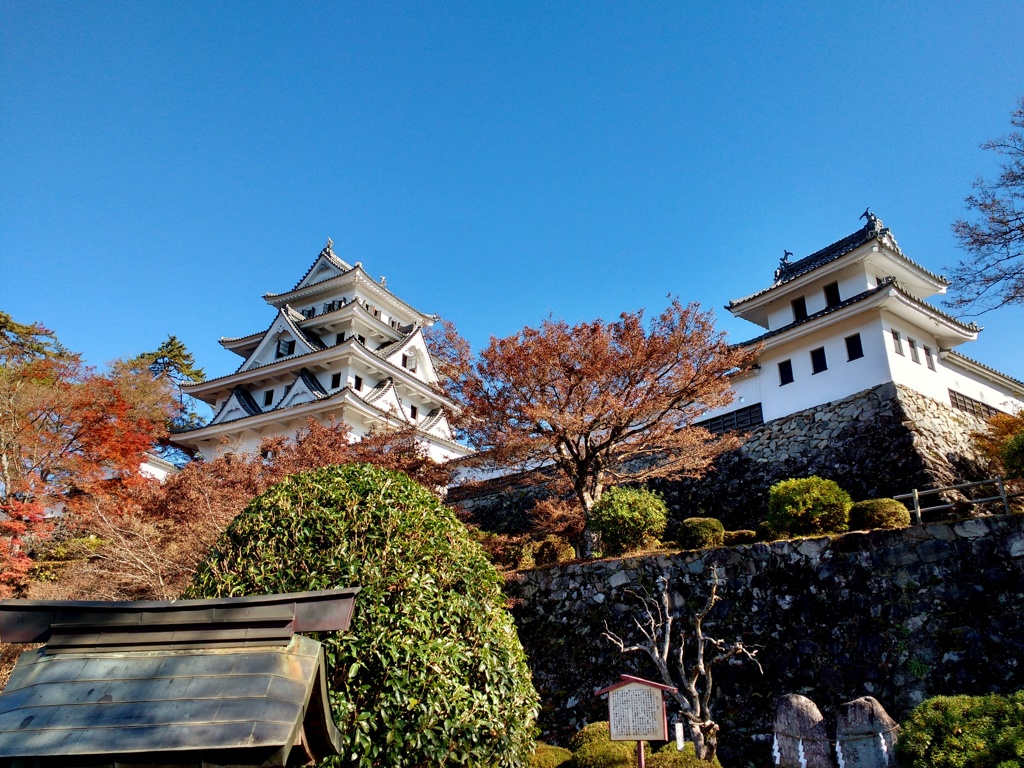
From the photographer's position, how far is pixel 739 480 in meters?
20.4

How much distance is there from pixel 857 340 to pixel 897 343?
1.05 m

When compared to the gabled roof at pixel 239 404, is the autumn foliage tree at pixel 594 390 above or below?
below

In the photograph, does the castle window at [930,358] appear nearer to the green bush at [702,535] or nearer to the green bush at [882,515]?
the green bush at [882,515]

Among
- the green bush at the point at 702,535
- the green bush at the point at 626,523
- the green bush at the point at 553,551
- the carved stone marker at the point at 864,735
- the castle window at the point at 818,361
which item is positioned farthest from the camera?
the castle window at the point at 818,361

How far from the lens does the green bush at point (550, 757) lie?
10.8 metres

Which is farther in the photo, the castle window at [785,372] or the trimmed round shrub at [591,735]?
the castle window at [785,372]

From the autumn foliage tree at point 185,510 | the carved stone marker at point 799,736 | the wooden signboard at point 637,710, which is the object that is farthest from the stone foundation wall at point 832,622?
the autumn foliage tree at point 185,510

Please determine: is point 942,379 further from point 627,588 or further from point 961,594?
point 627,588

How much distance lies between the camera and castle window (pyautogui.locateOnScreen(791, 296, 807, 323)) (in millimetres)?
21859

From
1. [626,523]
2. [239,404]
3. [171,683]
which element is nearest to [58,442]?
[239,404]

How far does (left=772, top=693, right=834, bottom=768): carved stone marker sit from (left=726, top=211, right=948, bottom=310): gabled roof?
48.2ft

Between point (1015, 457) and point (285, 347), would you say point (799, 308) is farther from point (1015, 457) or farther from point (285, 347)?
point (285, 347)

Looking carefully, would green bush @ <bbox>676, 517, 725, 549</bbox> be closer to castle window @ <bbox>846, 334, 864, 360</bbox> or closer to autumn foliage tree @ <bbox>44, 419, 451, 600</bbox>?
autumn foliage tree @ <bbox>44, 419, 451, 600</bbox>

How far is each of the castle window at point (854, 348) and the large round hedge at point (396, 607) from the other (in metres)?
16.0
